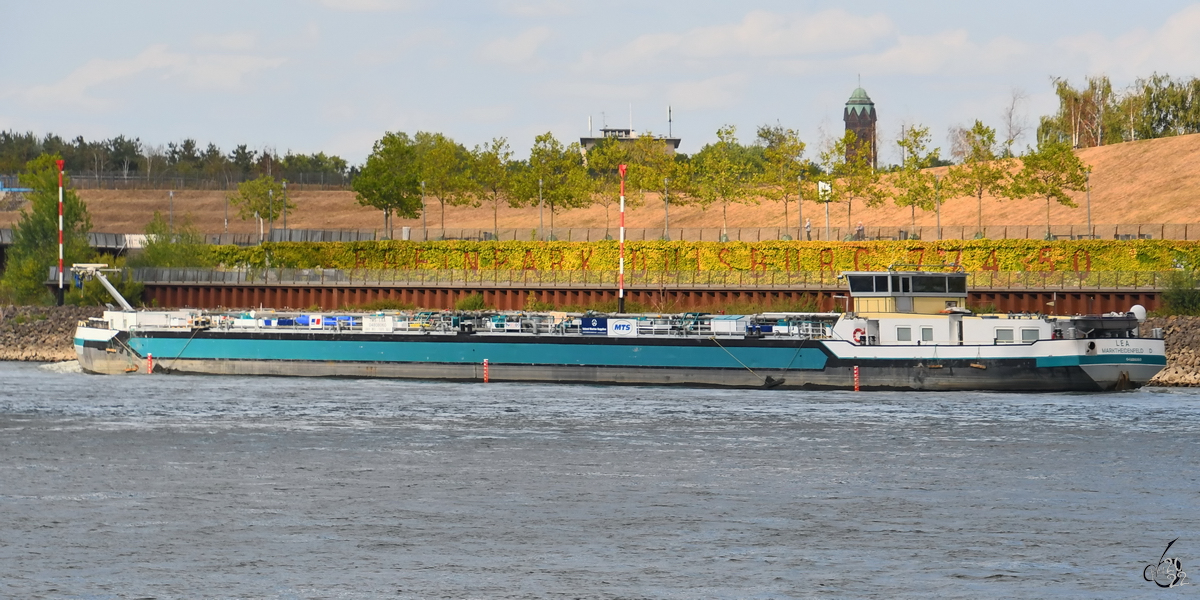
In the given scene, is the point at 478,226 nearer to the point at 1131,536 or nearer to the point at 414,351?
the point at 414,351

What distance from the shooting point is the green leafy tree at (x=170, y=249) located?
124625mm

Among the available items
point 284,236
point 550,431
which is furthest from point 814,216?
point 550,431

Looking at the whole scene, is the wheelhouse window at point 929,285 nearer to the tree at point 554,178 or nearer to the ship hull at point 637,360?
the ship hull at point 637,360

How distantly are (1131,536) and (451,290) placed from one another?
262 ft

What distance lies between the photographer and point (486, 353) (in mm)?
80125

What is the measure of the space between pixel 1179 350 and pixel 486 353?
129 ft

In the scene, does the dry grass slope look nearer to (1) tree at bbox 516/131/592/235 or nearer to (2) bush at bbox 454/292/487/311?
(1) tree at bbox 516/131/592/235

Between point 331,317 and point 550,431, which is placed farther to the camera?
point 331,317

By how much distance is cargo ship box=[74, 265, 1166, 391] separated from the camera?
228ft

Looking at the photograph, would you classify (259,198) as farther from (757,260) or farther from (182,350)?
(182,350)

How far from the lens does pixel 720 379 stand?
248ft

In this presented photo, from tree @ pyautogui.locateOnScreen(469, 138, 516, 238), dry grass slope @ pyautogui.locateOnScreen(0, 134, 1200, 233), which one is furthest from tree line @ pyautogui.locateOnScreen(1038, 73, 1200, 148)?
tree @ pyautogui.locateOnScreen(469, 138, 516, 238)

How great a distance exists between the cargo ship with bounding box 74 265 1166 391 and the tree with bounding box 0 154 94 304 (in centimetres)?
3417

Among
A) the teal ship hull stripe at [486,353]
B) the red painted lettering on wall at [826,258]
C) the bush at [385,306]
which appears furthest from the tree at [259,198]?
the teal ship hull stripe at [486,353]
